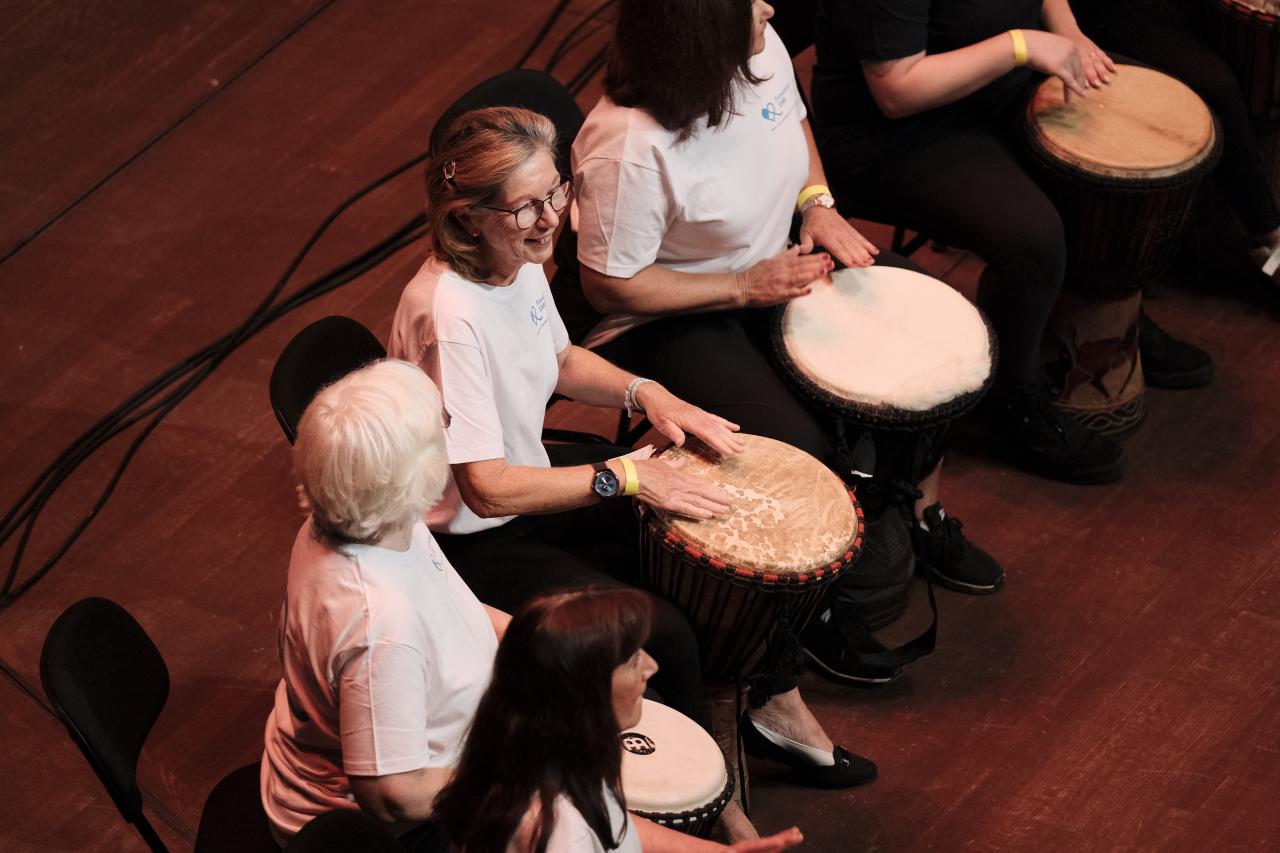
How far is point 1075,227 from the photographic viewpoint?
308cm

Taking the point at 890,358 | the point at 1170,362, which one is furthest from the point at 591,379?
the point at 1170,362

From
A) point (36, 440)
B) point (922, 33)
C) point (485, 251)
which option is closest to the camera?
point (485, 251)

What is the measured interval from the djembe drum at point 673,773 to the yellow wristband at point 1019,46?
1621 mm

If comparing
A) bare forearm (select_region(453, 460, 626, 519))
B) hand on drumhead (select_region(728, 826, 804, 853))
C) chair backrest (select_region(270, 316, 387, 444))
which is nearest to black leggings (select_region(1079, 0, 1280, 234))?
bare forearm (select_region(453, 460, 626, 519))

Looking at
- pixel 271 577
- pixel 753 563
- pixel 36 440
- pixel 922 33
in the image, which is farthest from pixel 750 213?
pixel 36 440

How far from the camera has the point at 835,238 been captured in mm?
2830

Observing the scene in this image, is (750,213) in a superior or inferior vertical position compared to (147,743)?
superior

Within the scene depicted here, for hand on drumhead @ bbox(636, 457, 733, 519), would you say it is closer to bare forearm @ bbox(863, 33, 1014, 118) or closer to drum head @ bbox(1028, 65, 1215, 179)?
bare forearm @ bbox(863, 33, 1014, 118)

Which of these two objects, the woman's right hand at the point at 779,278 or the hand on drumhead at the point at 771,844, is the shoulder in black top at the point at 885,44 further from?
the hand on drumhead at the point at 771,844

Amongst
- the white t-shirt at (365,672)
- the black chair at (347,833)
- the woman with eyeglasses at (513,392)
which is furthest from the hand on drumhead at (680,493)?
the black chair at (347,833)

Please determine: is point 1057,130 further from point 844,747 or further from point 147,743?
point 147,743

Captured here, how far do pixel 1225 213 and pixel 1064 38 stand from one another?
826mm

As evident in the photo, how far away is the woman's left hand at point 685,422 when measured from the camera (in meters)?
2.41

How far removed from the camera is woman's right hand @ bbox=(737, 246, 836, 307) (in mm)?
2678
